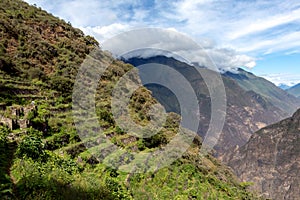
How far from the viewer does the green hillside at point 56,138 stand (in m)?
13.6

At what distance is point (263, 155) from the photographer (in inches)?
6206

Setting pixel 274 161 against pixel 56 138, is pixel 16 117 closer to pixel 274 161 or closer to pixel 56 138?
pixel 56 138

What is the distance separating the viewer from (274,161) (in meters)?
150

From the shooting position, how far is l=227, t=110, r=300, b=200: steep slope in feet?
424

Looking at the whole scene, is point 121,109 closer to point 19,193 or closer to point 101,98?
point 101,98

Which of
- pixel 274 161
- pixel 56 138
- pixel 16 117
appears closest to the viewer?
pixel 16 117

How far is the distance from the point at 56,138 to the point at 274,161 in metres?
150

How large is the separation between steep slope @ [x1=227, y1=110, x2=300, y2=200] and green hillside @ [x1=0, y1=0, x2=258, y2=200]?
112 metres

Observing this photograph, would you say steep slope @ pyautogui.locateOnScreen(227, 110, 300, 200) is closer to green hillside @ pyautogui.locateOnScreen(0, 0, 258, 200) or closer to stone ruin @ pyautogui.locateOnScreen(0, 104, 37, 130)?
green hillside @ pyautogui.locateOnScreen(0, 0, 258, 200)

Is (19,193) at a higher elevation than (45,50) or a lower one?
lower

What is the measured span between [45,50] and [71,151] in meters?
21.5

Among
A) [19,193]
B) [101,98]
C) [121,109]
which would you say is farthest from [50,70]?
[19,193]

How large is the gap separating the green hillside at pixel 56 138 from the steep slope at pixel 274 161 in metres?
112

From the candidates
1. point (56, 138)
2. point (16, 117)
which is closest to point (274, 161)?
point (56, 138)
